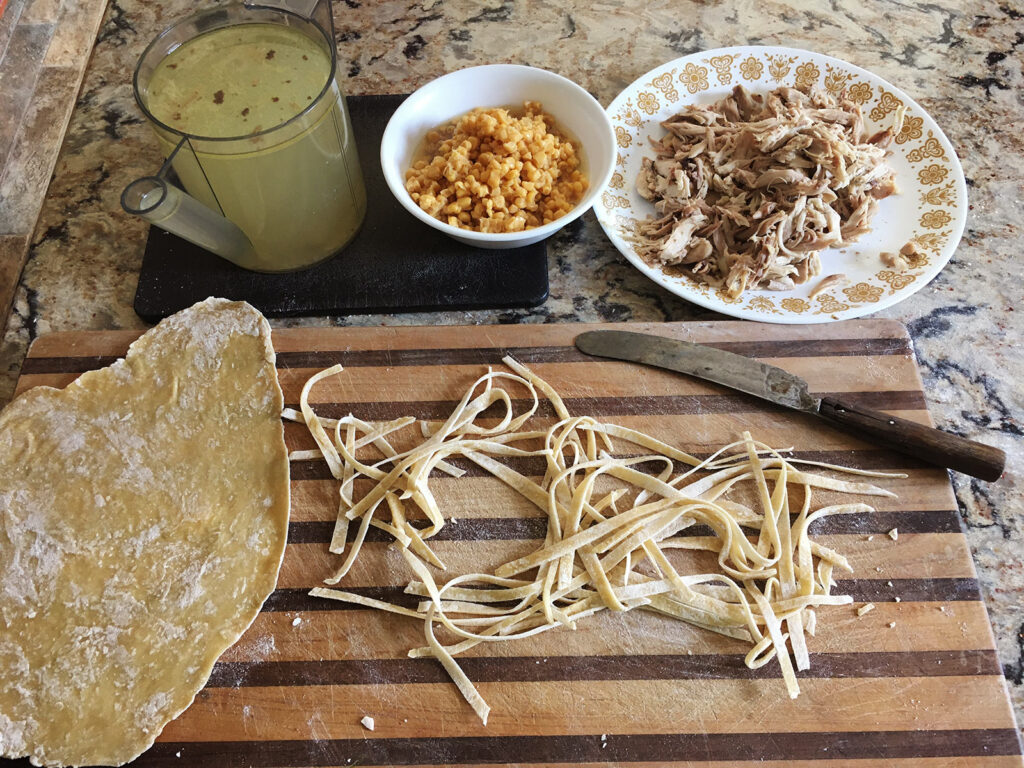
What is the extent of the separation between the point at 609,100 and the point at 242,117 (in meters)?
1.03

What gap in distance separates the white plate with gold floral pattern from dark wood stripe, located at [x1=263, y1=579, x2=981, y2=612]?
Result: 0.54m

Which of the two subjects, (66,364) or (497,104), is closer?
(66,364)

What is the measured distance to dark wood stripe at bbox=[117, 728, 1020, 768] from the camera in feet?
4.00

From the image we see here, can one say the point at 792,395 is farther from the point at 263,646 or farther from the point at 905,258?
the point at 263,646

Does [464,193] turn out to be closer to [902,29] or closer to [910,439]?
[910,439]

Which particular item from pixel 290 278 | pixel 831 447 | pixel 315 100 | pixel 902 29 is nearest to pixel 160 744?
pixel 290 278

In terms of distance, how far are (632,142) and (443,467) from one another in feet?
3.16

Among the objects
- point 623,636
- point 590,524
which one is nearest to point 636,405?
point 590,524

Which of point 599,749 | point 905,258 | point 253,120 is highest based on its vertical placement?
point 253,120

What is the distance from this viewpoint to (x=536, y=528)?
55.6 inches

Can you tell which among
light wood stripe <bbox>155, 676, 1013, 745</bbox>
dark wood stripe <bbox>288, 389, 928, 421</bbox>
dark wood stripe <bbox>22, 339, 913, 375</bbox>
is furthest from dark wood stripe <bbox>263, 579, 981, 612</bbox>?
dark wood stripe <bbox>22, 339, 913, 375</bbox>

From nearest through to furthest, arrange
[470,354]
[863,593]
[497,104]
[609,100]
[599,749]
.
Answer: [599,749]
[863,593]
[470,354]
[497,104]
[609,100]

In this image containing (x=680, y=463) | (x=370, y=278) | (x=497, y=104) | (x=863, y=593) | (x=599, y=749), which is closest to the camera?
(x=599, y=749)

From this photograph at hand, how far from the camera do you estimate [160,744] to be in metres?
1.24
